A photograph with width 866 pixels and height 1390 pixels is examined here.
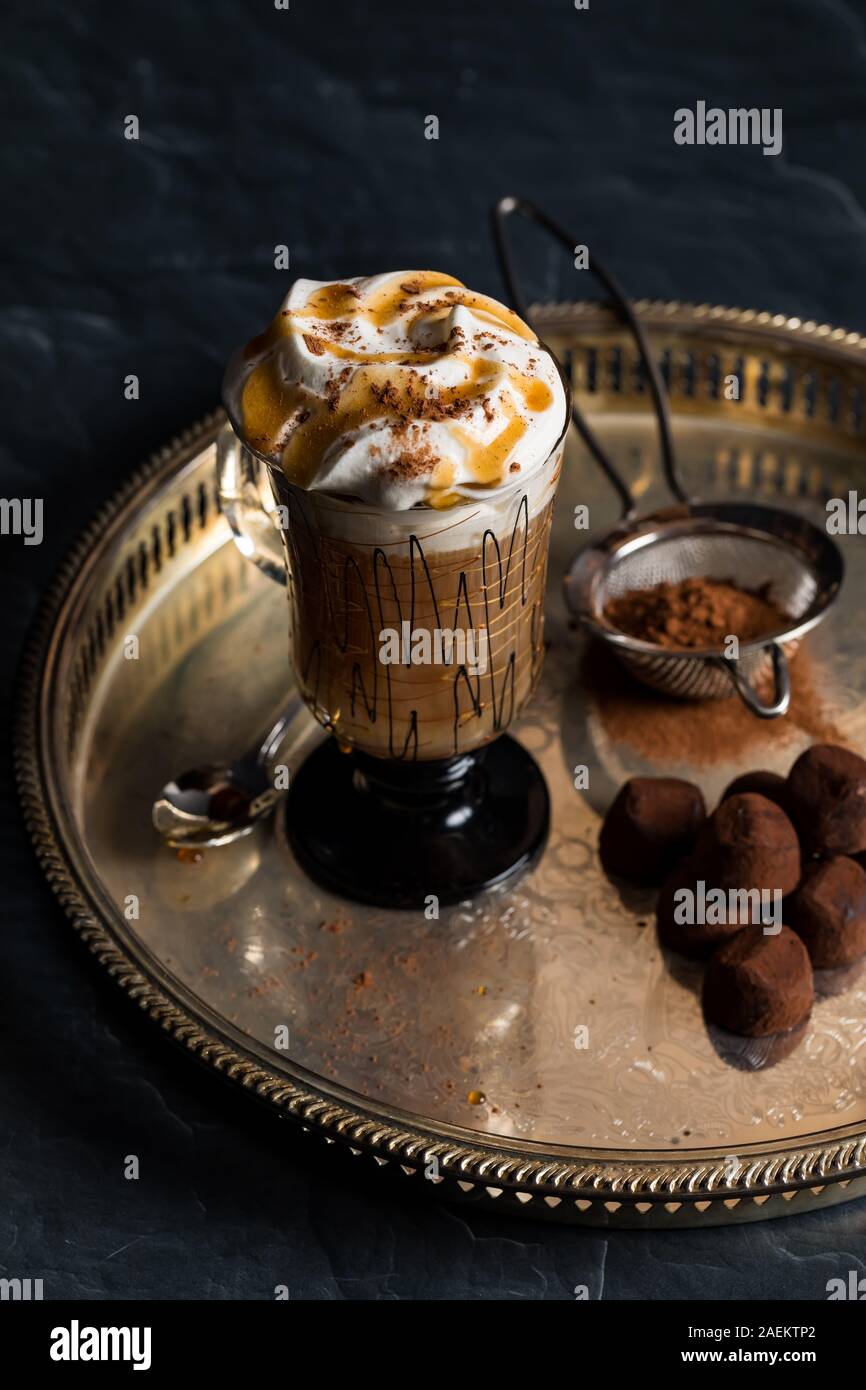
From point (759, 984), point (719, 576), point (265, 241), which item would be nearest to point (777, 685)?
point (719, 576)

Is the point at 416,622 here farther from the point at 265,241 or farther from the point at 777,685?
the point at 265,241

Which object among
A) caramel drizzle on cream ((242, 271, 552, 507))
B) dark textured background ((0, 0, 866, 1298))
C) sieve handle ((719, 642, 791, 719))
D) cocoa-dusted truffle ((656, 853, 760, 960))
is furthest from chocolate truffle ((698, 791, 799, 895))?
caramel drizzle on cream ((242, 271, 552, 507))

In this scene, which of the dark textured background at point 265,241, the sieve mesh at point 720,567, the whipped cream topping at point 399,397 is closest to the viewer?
the whipped cream topping at point 399,397

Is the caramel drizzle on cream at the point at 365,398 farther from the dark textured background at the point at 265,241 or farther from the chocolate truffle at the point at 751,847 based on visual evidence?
the dark textured background at the point at 265,241

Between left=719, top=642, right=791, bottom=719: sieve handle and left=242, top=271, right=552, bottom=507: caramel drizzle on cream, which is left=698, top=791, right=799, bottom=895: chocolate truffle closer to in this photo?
left=719, top=642, right=791, bottom=719: sieve handle

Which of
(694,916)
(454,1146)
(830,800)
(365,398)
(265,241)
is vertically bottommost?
(454,1146)

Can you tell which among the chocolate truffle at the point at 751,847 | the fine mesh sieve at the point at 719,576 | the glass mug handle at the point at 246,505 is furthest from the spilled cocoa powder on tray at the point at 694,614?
the glass mug handle at the point at 246,505
